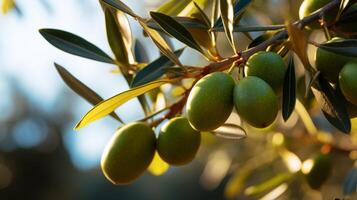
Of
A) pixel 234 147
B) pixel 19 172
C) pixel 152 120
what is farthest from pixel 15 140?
pixel 152 120

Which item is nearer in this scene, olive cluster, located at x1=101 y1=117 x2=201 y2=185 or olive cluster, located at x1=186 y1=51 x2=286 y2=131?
olive cluster, located at x1=186 y1=51 x2=286 y2=131

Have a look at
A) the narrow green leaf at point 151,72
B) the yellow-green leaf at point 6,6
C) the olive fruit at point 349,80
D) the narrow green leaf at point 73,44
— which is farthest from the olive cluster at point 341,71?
the yellow-green leaf at point 6,6

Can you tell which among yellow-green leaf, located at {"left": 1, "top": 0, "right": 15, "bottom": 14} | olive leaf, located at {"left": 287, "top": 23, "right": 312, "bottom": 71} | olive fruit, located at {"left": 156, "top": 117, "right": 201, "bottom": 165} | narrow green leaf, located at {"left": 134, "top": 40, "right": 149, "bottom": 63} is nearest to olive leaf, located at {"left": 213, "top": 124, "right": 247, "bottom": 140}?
Answer: olive fruit, located at {"left": 156, "top": 117, "right": 201, "bottom": 165}

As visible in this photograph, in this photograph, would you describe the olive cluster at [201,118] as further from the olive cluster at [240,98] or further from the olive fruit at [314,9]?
the olive fruit at [314,9]

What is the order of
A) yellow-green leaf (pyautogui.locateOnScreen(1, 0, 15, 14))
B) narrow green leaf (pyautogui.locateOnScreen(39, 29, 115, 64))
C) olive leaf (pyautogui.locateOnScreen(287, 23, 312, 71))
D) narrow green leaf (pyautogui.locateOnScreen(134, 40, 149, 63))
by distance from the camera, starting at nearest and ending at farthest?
olive leaf (pyautogui.locateOnScreen(287, 23, 312, 71)) < narrow green leaf (pyautogui.locateOnScreen(39, 29, 115, 64)) < narrow green leaf (pyautogui.locateOnScreen(134, 40, 149, 63)) < yellow-green leaf (pyautogui.locateOnScreen(1, 0, 15, 14))

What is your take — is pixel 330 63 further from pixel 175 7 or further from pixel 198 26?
pixel 175 7

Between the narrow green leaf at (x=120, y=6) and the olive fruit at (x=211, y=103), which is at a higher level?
the narrow green leaf at (x=120, y=6)

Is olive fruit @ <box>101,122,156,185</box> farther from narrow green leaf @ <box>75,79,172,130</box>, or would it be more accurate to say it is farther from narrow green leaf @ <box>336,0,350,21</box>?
narrow green leaf @ <box>336,0,350,21</box>
